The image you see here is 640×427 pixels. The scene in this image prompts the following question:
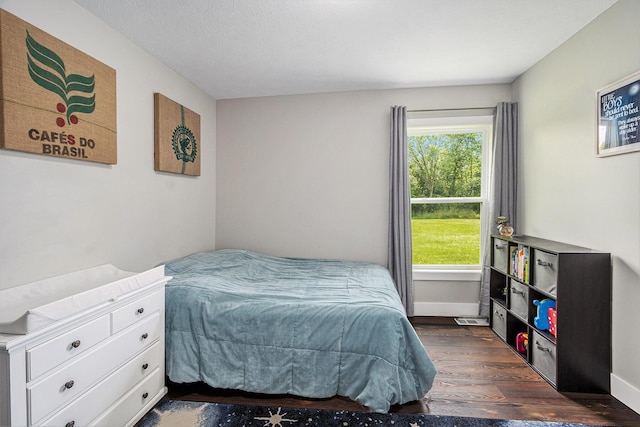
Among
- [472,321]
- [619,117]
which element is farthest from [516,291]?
[619,117]

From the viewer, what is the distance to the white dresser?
1189mm

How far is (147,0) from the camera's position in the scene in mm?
1973

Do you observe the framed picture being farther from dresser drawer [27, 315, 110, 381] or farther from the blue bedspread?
dresser drawer [27, 315, 110, 381]

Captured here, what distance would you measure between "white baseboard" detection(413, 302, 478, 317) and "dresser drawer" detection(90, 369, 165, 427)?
8.56 ft

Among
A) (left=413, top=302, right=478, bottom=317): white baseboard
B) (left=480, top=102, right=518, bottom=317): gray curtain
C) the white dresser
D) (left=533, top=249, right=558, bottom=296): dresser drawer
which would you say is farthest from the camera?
(left=413, top=302, right=478, bottom=317): white baseboard

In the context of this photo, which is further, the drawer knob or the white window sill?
the white window sill

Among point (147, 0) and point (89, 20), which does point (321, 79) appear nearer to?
point (147, 0)

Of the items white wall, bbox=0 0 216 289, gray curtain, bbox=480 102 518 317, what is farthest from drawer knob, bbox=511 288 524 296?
white wall, bbox=0 0 216 289

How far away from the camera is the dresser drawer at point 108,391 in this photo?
54.4 inches

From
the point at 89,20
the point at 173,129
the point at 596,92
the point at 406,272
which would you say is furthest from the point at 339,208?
the point at 89,20

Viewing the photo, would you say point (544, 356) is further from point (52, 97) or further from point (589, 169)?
point (52, 97)

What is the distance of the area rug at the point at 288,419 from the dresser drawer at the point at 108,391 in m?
0.28

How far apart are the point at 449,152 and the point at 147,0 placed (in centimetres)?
313

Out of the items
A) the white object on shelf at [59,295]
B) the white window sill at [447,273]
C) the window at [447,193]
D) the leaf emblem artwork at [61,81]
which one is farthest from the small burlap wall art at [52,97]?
the white window sill at [447,273]
